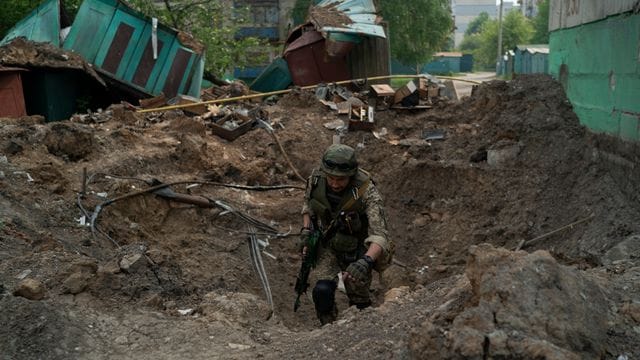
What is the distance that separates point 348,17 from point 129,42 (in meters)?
5.45

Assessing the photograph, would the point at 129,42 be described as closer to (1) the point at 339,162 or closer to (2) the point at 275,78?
(2) the point at 275,78

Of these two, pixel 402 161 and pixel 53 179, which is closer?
pixel 53 179

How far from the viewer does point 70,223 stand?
5816 millimetres

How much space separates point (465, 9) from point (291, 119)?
172 meters

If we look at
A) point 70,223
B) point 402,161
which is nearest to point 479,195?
→ point 402,161

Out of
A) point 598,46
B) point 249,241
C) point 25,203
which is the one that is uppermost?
point 598,46

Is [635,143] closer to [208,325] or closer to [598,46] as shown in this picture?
[598,46]

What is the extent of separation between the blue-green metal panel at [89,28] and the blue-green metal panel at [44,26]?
33 cm

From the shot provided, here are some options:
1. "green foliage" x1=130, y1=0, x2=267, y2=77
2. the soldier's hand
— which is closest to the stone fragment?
the soldier's hand

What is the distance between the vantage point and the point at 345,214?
5.31m

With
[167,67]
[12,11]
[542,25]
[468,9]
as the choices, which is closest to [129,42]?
[167,67]

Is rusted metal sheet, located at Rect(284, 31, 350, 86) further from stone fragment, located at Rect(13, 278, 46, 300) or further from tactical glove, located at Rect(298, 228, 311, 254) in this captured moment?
stone fragment, located at Rect(13, 278, 46, 300)

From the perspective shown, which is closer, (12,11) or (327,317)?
(327,317)

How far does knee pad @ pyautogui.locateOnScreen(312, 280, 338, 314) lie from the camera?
5191 millimetres
